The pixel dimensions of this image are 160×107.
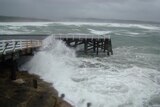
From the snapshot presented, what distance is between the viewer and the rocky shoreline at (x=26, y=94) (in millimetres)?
11875

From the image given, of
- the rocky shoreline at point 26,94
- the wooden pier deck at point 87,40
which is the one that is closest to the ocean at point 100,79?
the rocky shoreline at point 26,94

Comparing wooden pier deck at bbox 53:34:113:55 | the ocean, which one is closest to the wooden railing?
the ocean

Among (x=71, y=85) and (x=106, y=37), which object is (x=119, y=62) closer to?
(x=106, y=37)

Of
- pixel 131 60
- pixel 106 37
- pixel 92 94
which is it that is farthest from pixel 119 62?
pixel 92 94

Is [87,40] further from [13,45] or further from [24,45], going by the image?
[13,45]

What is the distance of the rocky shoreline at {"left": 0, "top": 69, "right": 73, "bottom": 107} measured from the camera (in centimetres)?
1188

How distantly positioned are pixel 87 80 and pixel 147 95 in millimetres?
4306

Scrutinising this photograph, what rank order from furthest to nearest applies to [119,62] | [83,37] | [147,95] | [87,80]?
1. [83,37]
2. [119,62]
3. [87,80]
4. [147,95]

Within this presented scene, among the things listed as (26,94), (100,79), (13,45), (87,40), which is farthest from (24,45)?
(87,40)

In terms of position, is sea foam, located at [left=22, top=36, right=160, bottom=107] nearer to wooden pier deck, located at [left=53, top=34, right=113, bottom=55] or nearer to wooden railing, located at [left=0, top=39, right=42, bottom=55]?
wooden railing, located at [left=0, top=39, right=42, bottom=55]

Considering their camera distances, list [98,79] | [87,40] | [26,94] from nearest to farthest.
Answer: [26,94]
[98,79]
[87,40]

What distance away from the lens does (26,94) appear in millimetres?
12984

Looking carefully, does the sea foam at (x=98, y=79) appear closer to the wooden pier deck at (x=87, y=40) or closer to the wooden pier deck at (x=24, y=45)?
the wooden pier deck at (x=24, y=45)

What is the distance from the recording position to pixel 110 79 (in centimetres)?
1925
